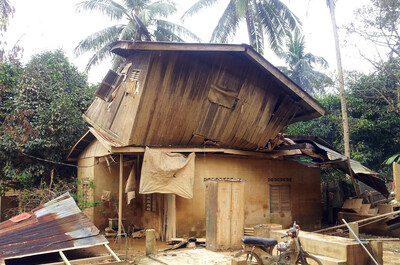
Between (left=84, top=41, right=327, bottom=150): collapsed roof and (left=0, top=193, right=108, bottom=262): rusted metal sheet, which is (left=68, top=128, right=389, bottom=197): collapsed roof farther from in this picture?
(left=0, top=193, right=108, bottom=262): rusted metal sheet

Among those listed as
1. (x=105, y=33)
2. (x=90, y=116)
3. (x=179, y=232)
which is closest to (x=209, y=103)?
(x=179, y=232)

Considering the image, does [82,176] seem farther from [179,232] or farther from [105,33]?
[105,33]

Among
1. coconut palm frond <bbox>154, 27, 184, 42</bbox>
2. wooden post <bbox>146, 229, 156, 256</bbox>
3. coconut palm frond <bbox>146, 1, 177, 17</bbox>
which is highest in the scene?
coconut palm frond <bbox>146, 1, 177, 17</bbox>

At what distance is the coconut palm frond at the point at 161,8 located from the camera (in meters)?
21.2

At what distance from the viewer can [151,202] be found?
505 inches

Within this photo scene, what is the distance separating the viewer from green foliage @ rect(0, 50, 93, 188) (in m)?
14.4

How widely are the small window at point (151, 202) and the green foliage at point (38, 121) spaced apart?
4.67 meters

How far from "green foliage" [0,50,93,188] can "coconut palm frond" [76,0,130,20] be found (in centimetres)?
513

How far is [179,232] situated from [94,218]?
152 inches

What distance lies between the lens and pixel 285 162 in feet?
44.4

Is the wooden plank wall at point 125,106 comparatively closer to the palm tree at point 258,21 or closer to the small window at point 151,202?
the small window at point 151,202

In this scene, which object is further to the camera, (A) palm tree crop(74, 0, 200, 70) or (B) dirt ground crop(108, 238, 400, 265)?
(A) palm tree crop(74, 0, 200, 70)

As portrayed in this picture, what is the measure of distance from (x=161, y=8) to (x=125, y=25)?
8.07 ft

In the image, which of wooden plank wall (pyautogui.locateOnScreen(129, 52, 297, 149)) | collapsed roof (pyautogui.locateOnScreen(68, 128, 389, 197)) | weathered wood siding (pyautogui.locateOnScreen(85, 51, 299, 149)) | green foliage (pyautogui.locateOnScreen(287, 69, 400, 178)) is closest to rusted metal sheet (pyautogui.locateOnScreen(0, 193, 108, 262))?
collapsed roof (pyautogui.locateOnScreen(68, 128, 389, 197))
